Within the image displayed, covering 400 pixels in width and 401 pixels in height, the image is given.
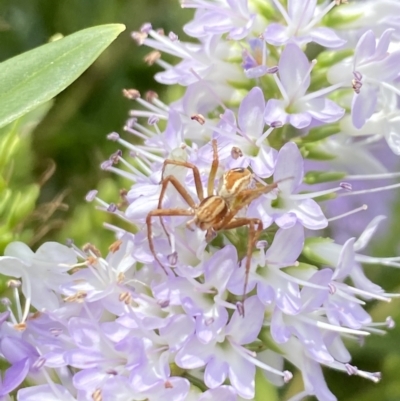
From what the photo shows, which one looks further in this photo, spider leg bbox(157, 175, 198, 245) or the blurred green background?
the blurred green background

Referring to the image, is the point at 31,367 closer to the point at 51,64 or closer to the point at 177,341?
the point at 177,341

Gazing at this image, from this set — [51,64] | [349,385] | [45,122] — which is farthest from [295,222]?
[45,122]

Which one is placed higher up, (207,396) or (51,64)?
(51,64)

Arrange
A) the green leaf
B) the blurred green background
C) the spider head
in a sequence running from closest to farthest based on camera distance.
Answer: the green leaf < the spider head < the blurred green background

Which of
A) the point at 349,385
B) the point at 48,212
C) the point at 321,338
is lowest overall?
the point at 349,385

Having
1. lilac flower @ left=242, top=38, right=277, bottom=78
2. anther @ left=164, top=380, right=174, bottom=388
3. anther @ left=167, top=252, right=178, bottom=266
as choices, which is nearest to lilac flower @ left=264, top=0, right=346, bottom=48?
lilac flower @ left=242, top=38, right=277, bottom=78

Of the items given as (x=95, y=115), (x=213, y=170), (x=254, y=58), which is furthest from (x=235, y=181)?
(x=95, y=115)

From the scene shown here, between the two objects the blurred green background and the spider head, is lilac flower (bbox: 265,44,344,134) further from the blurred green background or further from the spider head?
the blurred green background
